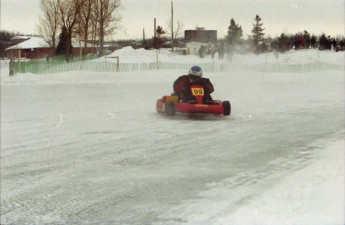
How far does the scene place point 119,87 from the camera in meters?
15.0

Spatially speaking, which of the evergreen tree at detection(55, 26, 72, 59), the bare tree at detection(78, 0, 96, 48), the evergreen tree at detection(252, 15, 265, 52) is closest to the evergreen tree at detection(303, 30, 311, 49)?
the evergreen tree at detection(252, 15, 265, 52)

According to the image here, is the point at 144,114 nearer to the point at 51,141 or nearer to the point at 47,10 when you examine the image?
the point at 51,141

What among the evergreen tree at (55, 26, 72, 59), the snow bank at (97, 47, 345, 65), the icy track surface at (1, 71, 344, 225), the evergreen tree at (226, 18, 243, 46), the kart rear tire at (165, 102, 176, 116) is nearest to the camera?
the icy track surface at (1, 71, 344, 225)

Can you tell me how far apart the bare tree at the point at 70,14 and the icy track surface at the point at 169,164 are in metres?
1.25

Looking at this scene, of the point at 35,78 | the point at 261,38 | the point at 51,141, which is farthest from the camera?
the point at 35,78

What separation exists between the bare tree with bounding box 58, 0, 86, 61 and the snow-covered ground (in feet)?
4.11

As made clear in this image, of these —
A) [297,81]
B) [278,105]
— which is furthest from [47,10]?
[297,81]

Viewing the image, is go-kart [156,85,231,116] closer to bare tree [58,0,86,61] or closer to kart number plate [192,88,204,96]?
kart number plate [192,88,204,96]

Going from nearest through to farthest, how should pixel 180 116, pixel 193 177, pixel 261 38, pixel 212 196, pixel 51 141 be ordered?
pixel 212 196
pixel 193 177
pixel 261 38
pixel 51 141
pixel 180 116

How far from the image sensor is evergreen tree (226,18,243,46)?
590cm

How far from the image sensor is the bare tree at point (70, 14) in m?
5.30

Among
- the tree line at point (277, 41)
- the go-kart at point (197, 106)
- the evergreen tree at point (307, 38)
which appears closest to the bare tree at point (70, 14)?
the tree line at point (277, 41)

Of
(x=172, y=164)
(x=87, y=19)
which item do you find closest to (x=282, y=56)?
(x=172, y=164)

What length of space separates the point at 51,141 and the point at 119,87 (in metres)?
8.66
